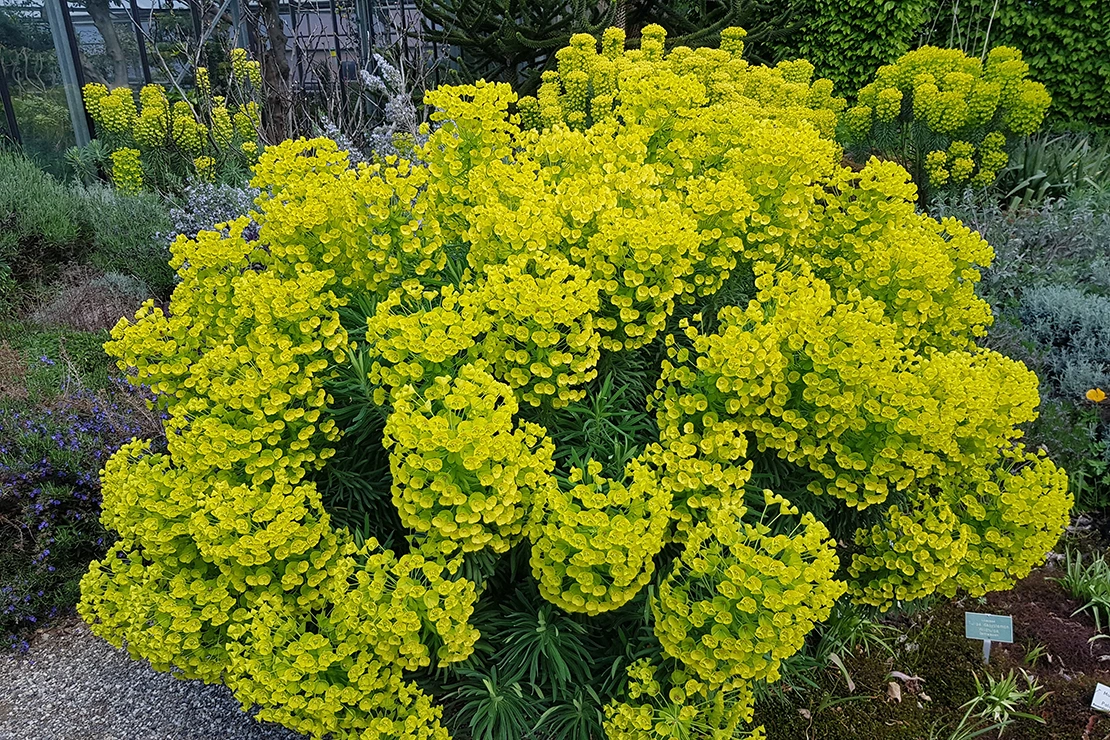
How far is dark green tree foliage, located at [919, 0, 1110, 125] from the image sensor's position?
26.2 feet

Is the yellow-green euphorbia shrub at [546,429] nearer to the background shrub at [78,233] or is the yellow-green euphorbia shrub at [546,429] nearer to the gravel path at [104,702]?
the gravel path at [104,702]

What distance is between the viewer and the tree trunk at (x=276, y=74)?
6238 millimetres

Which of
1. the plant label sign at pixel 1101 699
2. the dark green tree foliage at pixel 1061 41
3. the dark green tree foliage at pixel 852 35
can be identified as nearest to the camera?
the plant label sign at pixel 1101 699

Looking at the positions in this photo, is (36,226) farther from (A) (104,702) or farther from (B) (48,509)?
(A) (104,702)

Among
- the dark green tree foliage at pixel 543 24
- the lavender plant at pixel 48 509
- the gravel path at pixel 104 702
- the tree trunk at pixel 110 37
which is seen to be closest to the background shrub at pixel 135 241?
the lavender plant at pixel 48 509

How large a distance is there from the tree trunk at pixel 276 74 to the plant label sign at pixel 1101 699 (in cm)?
651

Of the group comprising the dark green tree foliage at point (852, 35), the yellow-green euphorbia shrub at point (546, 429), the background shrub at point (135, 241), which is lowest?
the background shrub at point (135, 241)

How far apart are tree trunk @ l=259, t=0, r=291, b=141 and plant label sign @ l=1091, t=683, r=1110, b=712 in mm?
6511

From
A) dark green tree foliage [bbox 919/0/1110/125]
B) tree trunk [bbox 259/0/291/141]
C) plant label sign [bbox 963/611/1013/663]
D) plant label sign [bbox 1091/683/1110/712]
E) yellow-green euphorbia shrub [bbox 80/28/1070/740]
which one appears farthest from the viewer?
dark green tree foliage [bbox 919/0/1110/125]

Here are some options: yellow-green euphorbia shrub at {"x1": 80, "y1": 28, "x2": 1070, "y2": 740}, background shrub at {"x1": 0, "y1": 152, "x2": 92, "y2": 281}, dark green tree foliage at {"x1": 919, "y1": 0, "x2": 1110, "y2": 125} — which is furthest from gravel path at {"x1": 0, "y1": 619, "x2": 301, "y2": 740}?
dark green tree foliage at {"x1": 919, "y1": 0, "x2": 1110, "y2": 125}

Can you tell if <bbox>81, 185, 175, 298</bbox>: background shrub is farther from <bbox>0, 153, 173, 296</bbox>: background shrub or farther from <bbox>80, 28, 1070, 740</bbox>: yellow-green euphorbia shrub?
<bbox>80, 28, 1070, 740</bbox>: yellow-green euphorbia shrub

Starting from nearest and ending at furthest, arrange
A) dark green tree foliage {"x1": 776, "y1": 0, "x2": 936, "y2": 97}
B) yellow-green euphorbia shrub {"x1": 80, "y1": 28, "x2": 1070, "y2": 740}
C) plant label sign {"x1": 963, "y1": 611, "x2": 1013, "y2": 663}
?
yellow-green euphorbia shrub {"x1": 80, "y1": 28, "x2": 1070, "y2": 740}
plant label sign {"x1": 963, "y1": 611, "x2": 1013, "y2": 663}
dark green tree foliage {"x1": 776, "y1": 0, "x2": 936, "y2": 97}

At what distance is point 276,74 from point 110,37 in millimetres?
2505

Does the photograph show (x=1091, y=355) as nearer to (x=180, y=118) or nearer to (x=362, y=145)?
(x=362, y=145)
